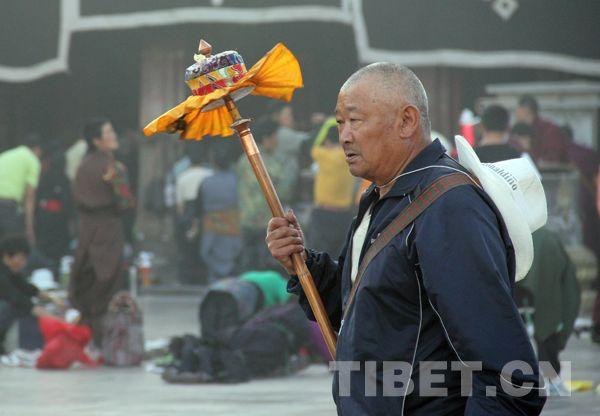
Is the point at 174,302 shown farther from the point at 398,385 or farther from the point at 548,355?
the point at 398,385

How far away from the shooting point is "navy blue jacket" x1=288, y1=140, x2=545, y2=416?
2980 millimetres

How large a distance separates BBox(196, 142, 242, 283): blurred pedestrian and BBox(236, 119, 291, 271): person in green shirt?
0.26 metres

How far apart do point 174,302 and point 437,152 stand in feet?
39.7

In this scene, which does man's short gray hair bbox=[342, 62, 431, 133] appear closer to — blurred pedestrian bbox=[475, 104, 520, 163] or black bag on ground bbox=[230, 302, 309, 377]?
blurred pedestrian bbox=[475, 104, 520, 163]

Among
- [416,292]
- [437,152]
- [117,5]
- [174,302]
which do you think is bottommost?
[174,302]

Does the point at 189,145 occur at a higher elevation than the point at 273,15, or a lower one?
lower

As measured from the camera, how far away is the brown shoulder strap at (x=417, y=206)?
313cm

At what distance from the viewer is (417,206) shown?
3145 mm

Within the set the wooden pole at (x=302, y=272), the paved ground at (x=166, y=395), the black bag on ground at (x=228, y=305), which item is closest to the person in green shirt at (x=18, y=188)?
the paved ground at (x=166, y=395)

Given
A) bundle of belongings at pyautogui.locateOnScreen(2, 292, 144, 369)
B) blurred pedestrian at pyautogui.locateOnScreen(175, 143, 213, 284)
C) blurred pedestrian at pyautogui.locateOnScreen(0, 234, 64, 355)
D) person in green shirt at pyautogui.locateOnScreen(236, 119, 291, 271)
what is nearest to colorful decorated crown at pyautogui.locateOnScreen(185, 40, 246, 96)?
bundle of belongings at pyautogui.locateOnScreen(2, 292, 144, 369)

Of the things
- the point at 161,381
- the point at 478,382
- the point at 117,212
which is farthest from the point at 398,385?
the point at 117,212

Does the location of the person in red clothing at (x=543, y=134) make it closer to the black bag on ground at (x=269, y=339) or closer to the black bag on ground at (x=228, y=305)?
the black bag on ground at (x=228, y=305)

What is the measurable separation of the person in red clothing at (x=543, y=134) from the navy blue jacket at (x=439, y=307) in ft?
32.7

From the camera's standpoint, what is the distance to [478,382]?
2988 mm
